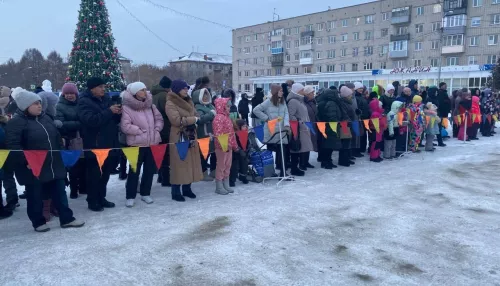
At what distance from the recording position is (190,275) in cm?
367

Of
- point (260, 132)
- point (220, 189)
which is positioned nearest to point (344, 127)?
point (260, 132)

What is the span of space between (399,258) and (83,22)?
13182mm

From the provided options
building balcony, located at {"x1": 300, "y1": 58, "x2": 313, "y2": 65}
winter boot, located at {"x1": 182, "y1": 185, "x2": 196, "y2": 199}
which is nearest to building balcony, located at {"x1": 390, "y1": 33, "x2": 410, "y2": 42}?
building balcony, located at {"x1": 300, "y1": 58, "x2": 313, "y2": 65}

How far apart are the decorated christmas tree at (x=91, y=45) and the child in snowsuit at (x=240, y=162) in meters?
8.19

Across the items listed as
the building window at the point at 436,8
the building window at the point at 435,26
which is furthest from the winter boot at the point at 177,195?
the building window at the point at 436,8

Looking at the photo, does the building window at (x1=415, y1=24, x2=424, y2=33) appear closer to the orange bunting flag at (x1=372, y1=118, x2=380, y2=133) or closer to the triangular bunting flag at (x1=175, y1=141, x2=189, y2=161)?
the orange bunting flag at (x1=372, y1=118, x2=380, y2=133)

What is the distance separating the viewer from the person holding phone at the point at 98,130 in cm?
548

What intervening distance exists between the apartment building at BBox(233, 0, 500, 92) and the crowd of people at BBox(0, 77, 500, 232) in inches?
1419

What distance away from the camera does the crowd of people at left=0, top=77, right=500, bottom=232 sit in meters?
4.90

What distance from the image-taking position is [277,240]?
453cm

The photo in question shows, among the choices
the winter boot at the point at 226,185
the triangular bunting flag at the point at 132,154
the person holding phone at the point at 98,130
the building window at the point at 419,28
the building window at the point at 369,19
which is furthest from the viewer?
the building window at the point at 369,19

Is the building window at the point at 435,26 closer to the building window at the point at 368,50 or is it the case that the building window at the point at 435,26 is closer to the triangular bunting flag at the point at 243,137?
the building window at the point at 368,50

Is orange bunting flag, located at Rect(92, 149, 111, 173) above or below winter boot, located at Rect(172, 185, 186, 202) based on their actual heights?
above

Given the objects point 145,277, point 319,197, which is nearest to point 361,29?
point 319,197
